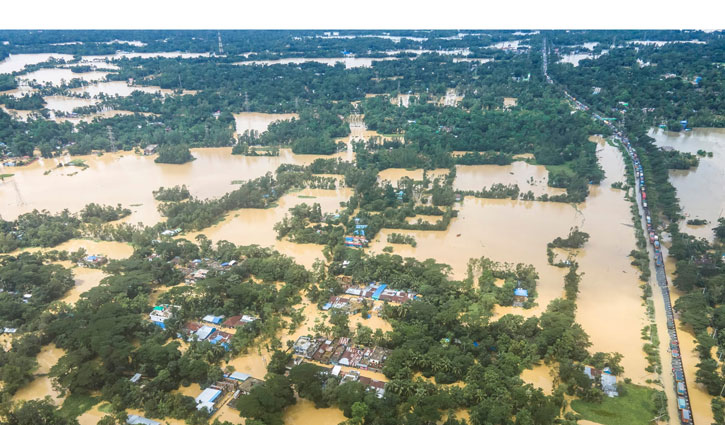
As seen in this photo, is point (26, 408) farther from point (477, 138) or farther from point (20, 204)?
point (477, 138)

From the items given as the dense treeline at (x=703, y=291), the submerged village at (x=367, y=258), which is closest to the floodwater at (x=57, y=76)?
the submerged village at (x=367, y=258)

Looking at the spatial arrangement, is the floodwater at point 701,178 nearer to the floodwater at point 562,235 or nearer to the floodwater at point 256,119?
the floodwater at point 562,235

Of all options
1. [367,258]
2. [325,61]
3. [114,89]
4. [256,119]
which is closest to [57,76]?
[114,89]

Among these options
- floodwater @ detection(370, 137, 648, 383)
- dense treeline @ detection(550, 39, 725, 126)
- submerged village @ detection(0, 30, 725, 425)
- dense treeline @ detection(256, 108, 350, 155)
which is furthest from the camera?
dense treeline @ detection(550, 39, 725, 126)

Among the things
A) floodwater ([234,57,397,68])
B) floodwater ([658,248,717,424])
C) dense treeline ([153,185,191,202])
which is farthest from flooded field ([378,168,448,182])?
floodwater ([234,57,397,68])

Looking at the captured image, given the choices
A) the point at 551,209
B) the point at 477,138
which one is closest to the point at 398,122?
the point at 477,138

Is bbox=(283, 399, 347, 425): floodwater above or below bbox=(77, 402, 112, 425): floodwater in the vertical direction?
below

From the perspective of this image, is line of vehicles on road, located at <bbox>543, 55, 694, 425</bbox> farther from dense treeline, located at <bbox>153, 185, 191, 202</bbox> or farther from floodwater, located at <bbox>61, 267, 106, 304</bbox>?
dense treeline, located at <bbox>153, 185, 191, 202</bbox>
